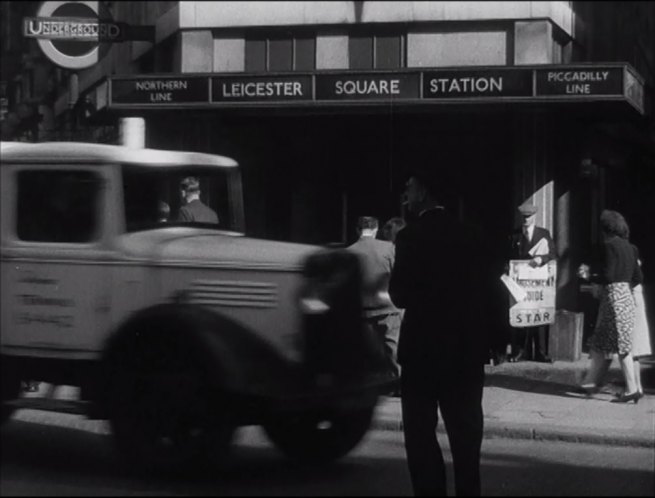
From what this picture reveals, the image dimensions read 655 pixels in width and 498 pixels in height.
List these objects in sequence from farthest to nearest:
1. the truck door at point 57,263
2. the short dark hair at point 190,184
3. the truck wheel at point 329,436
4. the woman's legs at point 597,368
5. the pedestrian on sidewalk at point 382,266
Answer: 1. the woman's legs at point 597,368
2. the pedestrian on sidewalk at point 382,266
3. the short dark hair at point 190,184
4. the truck wheel at point 329,436
5. the truck door at point 57,263

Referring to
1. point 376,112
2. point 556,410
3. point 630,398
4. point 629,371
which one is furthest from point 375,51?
point 556,410

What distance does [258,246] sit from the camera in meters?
10.3

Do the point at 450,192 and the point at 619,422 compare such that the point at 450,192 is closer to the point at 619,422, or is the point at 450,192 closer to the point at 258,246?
the point at 258,246

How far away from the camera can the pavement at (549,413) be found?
1212cm

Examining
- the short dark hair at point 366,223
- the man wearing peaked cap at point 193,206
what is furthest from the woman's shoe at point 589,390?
the man wearing peaked cap at point 193,206

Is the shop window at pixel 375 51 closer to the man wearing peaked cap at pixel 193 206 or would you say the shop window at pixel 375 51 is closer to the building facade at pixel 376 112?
the building facade at pixel 376 112

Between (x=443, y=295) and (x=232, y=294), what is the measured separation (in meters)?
2.16

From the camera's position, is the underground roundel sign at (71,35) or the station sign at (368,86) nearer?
the station sign at (368,86)


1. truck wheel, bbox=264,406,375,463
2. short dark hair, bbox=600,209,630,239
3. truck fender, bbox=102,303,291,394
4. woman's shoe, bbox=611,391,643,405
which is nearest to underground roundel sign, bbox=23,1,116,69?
short dark hair, bbox=600,209,630,239

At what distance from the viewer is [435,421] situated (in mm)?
8336

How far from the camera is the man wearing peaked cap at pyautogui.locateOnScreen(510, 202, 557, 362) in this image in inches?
715

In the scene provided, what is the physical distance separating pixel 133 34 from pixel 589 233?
22.4 feet

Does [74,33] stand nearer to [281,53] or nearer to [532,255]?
[281,53]

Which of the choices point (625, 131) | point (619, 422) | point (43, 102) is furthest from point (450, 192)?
point (43, 102)
